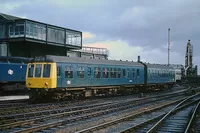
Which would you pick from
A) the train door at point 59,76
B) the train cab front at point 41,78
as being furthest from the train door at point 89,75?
the train cab front at point 41,78

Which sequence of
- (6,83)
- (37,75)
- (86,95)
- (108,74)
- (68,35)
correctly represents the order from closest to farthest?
(37,75) < (86,95) < (108,74) < (6,83) < (68,35)

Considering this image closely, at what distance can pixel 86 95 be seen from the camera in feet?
80.5

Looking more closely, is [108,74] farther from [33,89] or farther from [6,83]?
[6,83]

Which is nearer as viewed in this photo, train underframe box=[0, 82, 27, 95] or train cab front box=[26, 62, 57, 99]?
train cab front box=[26, 62, 57, 99]

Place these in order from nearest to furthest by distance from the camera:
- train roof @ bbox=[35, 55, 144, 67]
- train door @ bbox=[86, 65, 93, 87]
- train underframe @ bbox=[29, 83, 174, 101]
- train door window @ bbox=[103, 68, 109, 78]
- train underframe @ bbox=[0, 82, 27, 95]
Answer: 1. train roof @ bbox=[35, 55, 144, 67]
2. train underframe @ bbox=[29, 83, 174, 101]
3. train door @ bbox=[86, 65, 93, 87]
4. train door window @ bbox=[103, 68, 109, 78]
5. train underframe @ bbox=[0, 82, 27, 95]

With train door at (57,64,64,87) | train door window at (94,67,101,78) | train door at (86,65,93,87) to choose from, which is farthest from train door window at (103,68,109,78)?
train door at (57,64,64,87)

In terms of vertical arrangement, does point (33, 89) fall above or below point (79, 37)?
below

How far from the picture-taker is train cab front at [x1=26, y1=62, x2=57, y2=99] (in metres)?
21.1

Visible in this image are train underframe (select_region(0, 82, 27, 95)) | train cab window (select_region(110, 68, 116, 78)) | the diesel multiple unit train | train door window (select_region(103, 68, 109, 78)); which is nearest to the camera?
the diesel multiple unit train

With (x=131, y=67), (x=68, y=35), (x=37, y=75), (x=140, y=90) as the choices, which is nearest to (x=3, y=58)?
(x=37, y=75)

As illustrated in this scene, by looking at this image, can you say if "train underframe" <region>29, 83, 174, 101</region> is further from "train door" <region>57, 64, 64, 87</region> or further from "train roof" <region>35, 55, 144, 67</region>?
"train roof" <region>35, 55, 144, 67</region>

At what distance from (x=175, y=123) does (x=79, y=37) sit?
44.7 metres

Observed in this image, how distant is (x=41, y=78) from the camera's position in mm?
21516

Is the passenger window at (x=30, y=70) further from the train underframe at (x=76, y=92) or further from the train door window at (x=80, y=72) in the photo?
the train door window at (x=80, y=72)
